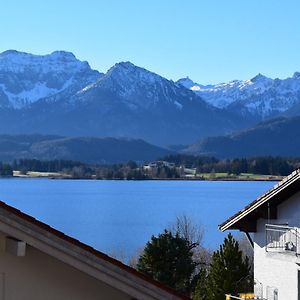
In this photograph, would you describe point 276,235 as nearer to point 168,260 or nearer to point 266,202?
point 266,202

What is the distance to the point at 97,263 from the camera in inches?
317

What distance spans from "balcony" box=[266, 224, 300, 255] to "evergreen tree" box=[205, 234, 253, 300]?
8.91 metres

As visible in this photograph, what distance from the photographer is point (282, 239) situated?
20.0 m

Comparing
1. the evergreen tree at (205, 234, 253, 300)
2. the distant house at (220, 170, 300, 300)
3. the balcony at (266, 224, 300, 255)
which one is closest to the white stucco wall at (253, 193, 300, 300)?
the distant house at (220, 170, 300, 300)

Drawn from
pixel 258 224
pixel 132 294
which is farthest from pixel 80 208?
pixel 132 294

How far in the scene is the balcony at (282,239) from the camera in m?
19.5

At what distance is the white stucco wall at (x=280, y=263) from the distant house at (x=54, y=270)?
1146cm

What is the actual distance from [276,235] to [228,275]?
464 inches

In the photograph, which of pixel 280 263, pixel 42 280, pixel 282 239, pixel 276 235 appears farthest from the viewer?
pixel 280 263

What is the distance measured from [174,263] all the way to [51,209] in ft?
399

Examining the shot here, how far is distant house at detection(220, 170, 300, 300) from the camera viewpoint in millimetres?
19453

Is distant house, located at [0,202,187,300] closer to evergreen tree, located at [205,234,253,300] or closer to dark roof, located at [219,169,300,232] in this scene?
dark roof, located at [219,169,300,232]

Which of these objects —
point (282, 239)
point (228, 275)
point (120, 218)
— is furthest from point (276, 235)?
point (120, 218)

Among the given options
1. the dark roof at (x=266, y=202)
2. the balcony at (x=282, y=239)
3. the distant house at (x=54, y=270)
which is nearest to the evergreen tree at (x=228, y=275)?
the dark roof at (x=266, y=202)
